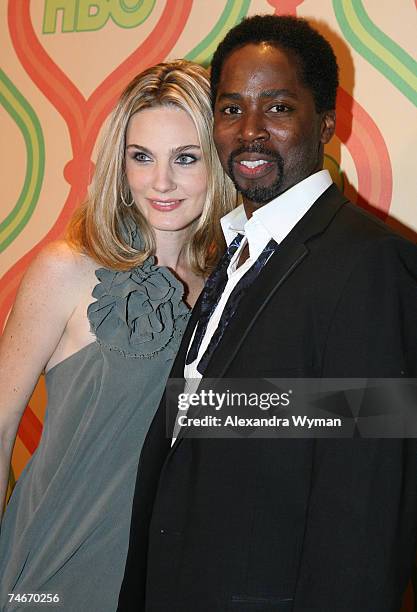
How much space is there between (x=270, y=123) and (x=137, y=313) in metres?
0.51

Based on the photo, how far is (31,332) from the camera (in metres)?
1.54

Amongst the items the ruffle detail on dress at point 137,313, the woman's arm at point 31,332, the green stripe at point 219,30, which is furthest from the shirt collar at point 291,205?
the green stripe at point 219,30

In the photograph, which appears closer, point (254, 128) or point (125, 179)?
point (254, 128)

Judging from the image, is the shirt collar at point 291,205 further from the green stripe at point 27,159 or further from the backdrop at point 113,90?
the green stripe at point 27,159

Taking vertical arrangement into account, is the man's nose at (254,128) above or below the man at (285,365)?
above

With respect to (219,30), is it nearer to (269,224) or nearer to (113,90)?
(113,90)

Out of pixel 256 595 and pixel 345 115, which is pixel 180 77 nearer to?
pixel 345 115

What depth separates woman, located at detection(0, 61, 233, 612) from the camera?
1.47 metres

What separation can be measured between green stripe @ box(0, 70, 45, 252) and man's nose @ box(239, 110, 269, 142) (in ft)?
3.95

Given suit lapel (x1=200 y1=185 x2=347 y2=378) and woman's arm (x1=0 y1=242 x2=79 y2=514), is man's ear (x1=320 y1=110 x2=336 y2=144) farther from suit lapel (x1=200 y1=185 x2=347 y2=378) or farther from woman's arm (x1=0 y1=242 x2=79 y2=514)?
woman's arm (x1=0 y1=242 x2=79 y2=514)

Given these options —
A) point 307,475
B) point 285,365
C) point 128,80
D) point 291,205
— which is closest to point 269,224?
point 291,205

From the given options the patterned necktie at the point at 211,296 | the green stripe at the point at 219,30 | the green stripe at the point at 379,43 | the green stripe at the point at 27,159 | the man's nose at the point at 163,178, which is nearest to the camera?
the patterned necktie at the point at 211,296

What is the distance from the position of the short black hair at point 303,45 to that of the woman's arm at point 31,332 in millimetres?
571

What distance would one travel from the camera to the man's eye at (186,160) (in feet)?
5.37
